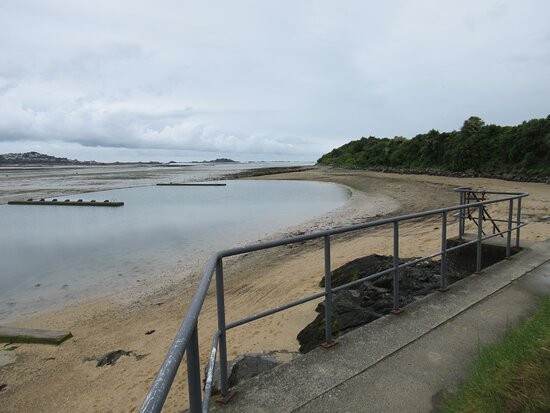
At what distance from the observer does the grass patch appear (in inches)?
89.5

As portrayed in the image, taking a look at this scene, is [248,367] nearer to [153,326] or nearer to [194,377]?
[194,377]

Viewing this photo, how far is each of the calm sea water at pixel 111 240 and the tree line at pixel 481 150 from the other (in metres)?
16.6

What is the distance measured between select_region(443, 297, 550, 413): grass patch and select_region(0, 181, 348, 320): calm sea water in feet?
31.0

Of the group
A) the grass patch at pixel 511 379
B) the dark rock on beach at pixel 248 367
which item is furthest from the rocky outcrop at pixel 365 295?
the grass patch at pixel 511 379

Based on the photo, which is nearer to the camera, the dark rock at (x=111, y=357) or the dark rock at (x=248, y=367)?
the dark rock at (x=248, y=367)

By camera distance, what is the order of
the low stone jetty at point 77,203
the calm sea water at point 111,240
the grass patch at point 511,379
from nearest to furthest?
1. the grass patch at point 511,379
2. the calm sea water at point 111,240
3. the low stone jetty at point 77,203

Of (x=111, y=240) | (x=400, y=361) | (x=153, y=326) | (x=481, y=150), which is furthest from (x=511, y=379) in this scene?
(x=481, y=150)

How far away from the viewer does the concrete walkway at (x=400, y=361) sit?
114 inches

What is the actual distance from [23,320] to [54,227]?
563 inches

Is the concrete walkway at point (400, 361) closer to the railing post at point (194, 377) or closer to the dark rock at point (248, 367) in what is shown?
the dark rock at point (248, 367)

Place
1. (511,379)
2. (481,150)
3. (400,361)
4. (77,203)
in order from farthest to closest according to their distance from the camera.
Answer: (481,150) < (77,203) < (400,361) < (511,379)

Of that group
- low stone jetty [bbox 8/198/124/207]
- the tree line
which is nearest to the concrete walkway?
low stone jetty [bbox 8/198/124/207]

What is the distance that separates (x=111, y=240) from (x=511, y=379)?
1710 centimetres

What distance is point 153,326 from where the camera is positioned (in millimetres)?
7672
